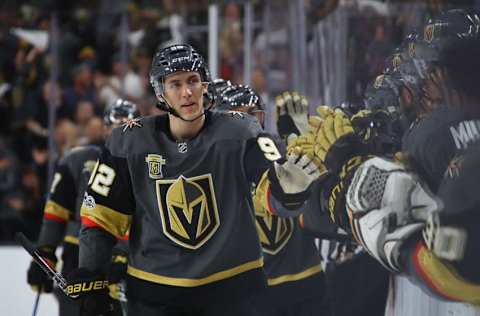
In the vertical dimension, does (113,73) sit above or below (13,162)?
above

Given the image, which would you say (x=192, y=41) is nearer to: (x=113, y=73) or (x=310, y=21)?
(x=113, y=73)

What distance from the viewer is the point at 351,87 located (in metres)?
3.09

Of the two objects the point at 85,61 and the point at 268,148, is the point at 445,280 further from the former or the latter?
the point at 85,61

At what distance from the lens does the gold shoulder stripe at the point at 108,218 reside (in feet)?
9.18

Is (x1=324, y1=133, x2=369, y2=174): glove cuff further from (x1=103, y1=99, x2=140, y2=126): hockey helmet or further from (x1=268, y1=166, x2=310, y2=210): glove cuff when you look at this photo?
(x1=103, y1=99, x2=140, y2=126): hockey helmet

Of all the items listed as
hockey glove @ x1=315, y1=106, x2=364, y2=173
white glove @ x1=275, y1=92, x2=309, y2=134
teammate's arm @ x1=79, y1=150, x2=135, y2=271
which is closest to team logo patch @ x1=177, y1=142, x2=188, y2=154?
teammate's arm @ x1=79, y1=150, x2=135, y2=271

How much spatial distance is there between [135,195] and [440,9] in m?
0.92

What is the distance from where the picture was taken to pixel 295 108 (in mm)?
3564

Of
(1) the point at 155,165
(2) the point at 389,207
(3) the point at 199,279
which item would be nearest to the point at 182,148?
(1) the point at 155,165

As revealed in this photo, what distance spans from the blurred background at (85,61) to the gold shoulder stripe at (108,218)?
1532mm

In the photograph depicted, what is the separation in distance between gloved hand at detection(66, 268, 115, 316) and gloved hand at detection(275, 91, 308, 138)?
90 centimetres

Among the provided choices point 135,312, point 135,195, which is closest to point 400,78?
point 135,195

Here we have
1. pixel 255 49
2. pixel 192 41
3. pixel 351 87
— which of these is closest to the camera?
pixel 351 87

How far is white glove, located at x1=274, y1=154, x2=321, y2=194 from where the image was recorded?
2.50 meters
